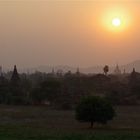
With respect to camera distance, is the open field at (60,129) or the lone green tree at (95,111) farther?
the lone green tree at (95,111)

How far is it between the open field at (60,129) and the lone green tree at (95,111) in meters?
0.90

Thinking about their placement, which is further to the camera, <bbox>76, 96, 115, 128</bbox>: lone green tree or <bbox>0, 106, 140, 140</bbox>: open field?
<bbox>76, 96, 115, 128</bbox>: lone green tree

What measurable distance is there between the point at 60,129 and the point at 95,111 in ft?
23.9

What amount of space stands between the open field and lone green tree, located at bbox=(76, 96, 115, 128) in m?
0.90

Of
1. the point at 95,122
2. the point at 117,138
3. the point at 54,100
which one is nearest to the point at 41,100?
the point at 54,100

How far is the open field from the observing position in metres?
37.4

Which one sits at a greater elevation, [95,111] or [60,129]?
[95,111]

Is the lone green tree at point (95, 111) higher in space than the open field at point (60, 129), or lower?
higher

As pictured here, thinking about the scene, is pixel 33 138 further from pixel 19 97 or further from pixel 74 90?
pixel 74 90

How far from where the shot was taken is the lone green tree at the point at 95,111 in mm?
53781

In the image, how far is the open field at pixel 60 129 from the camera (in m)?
37.4

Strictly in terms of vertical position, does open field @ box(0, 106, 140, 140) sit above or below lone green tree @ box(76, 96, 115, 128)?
below

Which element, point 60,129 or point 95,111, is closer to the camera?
point 60,129

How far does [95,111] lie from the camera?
53.7 m
